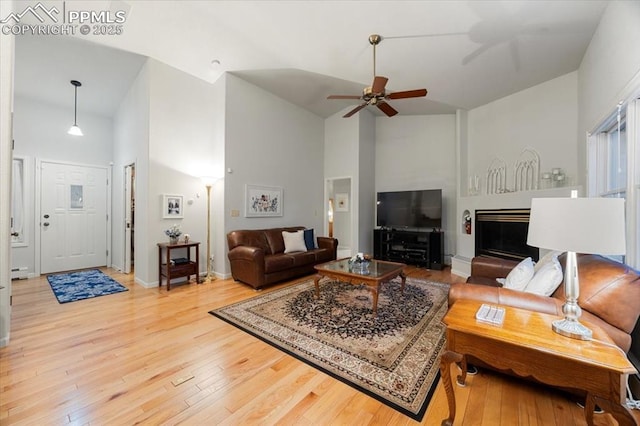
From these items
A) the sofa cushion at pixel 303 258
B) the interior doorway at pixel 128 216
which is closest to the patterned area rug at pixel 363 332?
the sofa cushion at pixel 303 258

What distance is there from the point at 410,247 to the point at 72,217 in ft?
23.1

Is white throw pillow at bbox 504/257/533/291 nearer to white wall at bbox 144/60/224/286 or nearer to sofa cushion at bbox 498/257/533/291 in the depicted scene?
sofa cushion at bbox 498/257/533/291

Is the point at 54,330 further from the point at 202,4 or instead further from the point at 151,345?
the point at 202,4

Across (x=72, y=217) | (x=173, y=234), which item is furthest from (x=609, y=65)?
(x=72, y=217)

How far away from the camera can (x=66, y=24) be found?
10.6 ft

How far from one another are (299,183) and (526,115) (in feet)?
Result: 14.4

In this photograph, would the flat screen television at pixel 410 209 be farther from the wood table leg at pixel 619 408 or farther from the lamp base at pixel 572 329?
the wood table leg at pixel 619 408

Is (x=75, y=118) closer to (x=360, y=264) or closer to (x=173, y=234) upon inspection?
(x=173, y=234)

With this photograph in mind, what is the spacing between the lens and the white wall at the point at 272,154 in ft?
15.2

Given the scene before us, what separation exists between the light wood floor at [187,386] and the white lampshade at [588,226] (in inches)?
42.8

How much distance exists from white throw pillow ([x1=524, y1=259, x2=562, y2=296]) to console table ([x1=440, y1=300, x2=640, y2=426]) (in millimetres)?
407

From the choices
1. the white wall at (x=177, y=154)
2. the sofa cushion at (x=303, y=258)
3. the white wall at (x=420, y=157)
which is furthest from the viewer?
the white wall at (x=420, y=157)

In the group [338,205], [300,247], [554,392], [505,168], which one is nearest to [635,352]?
→ [554,392]

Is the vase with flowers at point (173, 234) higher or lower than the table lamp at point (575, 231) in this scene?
lower
